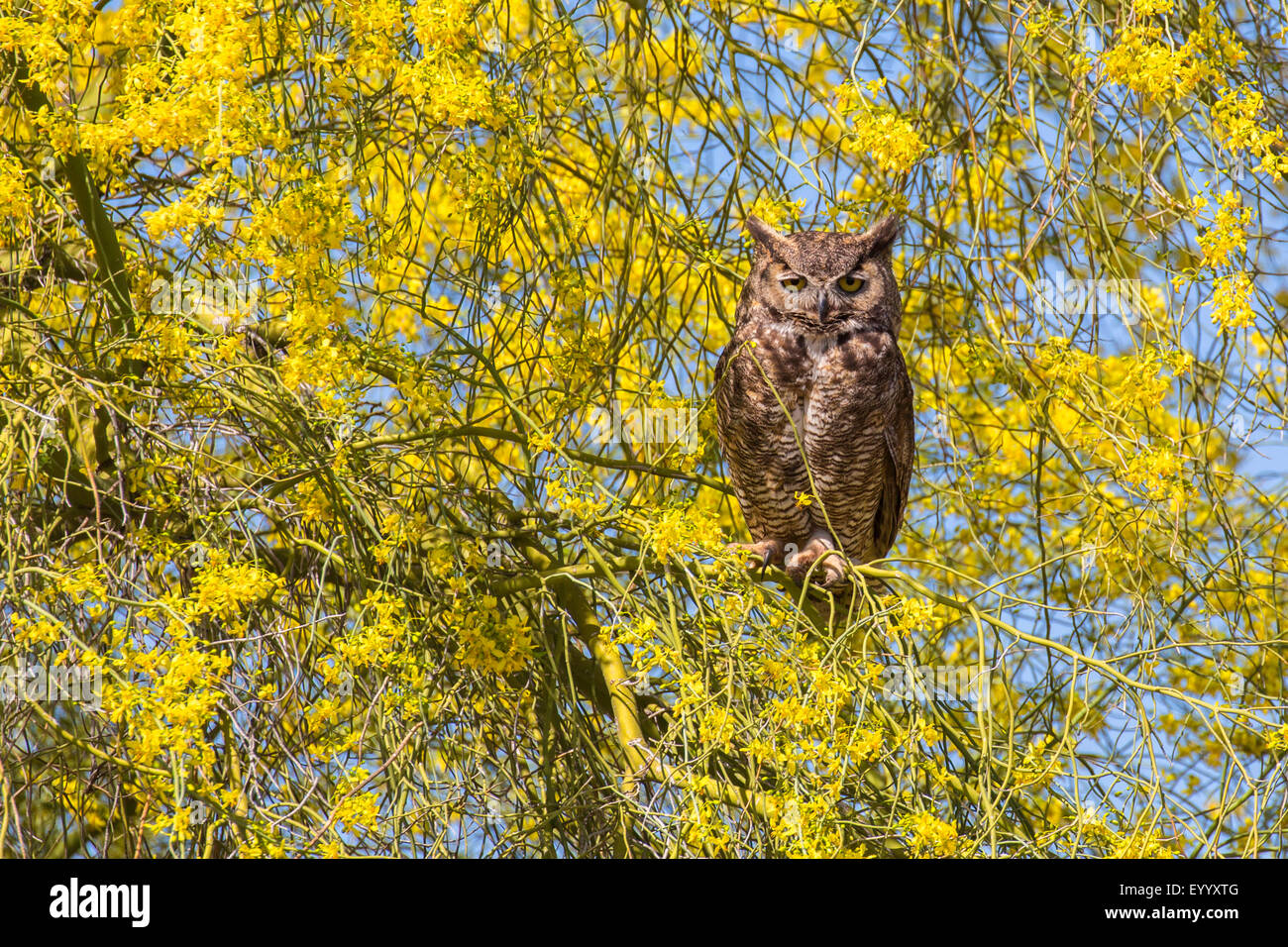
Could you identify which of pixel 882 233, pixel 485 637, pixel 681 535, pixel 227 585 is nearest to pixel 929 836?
pixel 681 535

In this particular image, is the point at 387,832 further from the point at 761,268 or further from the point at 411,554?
the point at 761,268

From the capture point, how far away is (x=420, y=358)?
1.79 meters

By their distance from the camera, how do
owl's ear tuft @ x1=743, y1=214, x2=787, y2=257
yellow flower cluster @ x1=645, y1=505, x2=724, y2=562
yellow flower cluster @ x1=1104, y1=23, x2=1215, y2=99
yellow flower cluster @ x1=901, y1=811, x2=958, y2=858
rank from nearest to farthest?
yellow flower cluster @ x1=901, y1=811, x2=958, y2=858, yellow flower cluster @ x1=645, y1=505, x2=724, y2=562, yellow flower cluster @ x1=1104, y1=23, x2=1215, y2=99, owl's ear tuft @ x1=743, y1=214, x2=787, y2=257

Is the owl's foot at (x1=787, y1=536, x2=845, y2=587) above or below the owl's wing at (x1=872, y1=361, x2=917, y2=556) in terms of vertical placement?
below

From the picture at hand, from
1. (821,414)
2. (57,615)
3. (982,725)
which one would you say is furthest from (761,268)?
(57,615)

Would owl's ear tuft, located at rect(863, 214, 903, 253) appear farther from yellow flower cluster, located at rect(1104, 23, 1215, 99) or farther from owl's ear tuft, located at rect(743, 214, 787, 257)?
yellow flower cluster, located at rect(1104, 23, 1215, 99)

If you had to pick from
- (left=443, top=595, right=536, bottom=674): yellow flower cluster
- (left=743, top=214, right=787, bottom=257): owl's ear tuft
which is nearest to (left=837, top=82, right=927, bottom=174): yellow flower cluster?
(left=743, top=214, right=787, bottom=257): owl's ear tuft

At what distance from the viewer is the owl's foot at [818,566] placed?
2293 millimetres

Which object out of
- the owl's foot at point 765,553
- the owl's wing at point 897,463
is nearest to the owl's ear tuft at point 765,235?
the owl's wing at point 897,463

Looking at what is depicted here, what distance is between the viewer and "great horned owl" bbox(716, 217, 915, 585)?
240 centimetres

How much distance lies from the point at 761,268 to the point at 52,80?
1.29 metres

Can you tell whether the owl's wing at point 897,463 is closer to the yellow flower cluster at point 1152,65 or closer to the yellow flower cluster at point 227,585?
the yellow flower cluster at point 1152,65

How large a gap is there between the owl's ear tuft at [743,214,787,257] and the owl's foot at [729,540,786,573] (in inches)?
22.1

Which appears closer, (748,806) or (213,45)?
(213,45)
